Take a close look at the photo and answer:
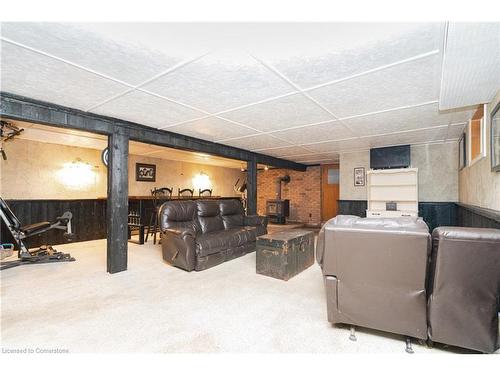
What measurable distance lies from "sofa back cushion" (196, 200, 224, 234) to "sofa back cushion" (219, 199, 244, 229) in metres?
0.12

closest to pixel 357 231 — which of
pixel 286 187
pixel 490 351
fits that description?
pixel 490 351

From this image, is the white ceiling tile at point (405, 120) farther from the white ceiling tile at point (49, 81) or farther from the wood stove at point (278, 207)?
the wood stove at point (278, 207)

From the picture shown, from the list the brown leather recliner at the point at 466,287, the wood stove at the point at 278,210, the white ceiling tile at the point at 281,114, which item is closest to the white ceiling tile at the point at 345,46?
the white ceiling tile at the point at 281,114

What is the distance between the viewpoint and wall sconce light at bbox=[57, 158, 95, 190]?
5707mm

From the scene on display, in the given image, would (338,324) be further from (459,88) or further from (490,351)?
(459,88)

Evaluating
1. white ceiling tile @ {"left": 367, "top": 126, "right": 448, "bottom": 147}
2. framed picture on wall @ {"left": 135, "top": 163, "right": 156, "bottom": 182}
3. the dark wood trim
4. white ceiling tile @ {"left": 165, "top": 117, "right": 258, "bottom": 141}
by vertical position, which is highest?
white ceiling tile @ {"left": 367, "top": 126, "right": 448, "bottom": 147}

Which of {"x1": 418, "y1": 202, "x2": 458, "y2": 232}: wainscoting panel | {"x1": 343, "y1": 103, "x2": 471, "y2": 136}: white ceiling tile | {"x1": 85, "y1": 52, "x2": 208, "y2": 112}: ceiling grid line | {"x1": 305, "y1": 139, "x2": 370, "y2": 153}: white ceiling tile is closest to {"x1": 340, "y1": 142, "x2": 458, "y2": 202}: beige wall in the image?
{"x1": 418, "y1": 202, "x2": 458, "y2": 232}: wainscoting panel

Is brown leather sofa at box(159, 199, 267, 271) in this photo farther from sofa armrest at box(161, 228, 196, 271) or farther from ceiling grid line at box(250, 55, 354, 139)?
ceiling grid line at box(250, 55, 354, 139)

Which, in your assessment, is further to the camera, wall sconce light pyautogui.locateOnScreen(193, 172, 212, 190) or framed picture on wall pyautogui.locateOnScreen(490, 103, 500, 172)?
wall sconce light pyautogui.locateOnScreen(193, 172, 212, 190)

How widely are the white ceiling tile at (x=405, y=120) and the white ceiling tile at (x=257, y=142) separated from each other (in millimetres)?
1500

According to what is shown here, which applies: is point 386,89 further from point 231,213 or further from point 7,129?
point 7,129

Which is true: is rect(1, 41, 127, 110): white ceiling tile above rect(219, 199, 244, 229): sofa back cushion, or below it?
above

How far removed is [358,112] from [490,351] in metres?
2.61

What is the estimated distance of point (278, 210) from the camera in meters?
9.38
